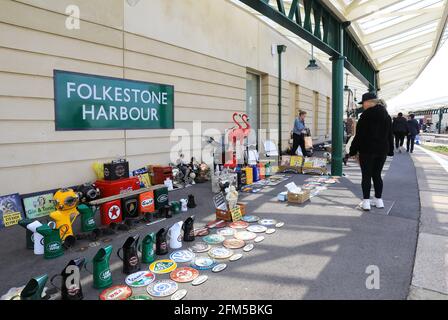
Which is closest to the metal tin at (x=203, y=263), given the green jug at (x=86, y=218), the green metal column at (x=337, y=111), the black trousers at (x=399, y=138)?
the green jug at (x=86, y=218)

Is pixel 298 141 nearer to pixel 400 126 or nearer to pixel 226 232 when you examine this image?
pixel 400 126

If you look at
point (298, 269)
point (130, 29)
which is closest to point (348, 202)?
point (298, 269)

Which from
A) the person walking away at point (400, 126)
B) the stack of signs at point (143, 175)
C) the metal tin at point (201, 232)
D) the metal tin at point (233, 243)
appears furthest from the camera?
the person walking away at point (400, 126)

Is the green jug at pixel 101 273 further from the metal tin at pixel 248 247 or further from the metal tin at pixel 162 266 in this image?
the metal tin at pixel 248 247

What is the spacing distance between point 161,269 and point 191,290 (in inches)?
Result: 19.7

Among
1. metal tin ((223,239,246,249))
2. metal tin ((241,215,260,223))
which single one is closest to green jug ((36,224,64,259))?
metal tin ((223,239,246,249))

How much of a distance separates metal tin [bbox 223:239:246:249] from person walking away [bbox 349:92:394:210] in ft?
7.71

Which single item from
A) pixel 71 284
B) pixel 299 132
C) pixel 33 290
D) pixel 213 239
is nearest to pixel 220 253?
pixel 213 239

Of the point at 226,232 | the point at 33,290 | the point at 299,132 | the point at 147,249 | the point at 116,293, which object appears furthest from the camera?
the point at 299,132

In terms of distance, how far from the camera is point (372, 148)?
15.6ft

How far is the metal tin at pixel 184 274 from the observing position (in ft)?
9.15

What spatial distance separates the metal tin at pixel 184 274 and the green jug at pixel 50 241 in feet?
4.26

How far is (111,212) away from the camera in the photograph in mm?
4238

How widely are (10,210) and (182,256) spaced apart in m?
2.76
